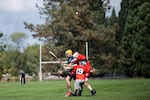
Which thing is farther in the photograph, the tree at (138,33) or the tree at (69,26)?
the tree at (69,26)

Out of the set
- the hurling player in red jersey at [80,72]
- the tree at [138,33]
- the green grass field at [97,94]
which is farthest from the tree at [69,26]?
the hurling player in red jersey at [80,72]

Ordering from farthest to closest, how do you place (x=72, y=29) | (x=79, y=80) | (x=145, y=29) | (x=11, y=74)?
(x=11, y=74)
(x=72, y=29)
(x=145, y=29)
(x=79, y=80)

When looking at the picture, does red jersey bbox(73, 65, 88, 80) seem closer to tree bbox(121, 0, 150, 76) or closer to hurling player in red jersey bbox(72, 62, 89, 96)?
hurling player in red jersey bbox(72, 62, 89, 96)

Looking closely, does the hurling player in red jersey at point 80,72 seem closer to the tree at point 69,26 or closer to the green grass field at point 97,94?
the green grass field at point 97,94

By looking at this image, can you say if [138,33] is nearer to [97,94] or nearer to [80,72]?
[97,94]

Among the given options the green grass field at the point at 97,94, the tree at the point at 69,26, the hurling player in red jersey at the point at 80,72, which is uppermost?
the tree at the point at 69,26

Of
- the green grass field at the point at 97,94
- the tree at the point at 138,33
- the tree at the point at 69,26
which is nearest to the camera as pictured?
the green grass field at the point at 97,94

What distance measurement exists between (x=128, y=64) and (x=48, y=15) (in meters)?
15.9

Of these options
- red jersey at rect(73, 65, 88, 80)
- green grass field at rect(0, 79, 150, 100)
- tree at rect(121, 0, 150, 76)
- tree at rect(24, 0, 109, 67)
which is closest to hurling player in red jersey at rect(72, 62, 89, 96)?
red jersey at rect(73, 65, 88, 80)

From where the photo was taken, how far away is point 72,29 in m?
70.8

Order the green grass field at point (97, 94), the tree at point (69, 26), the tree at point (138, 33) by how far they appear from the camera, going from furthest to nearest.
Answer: the tree at point (69, 26) → the tree at point (138, 33) → the green grass field at point (97, 94)

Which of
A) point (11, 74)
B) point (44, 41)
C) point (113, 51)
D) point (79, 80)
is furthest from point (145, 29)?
point (79, 80)

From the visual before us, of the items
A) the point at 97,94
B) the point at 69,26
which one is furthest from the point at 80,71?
the point at 69,26

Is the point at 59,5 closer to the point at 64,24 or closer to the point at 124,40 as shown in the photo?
the point at 64,24
